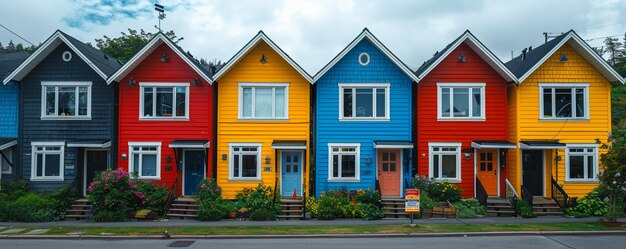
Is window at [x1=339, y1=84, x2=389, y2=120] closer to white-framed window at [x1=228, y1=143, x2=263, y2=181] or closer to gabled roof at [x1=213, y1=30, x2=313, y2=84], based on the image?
gabled roof at [x1=213, y1=30, x2=313, y2=84]

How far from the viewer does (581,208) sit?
18.0 meters

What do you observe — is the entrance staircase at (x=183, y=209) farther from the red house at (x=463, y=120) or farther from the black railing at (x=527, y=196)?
the black railing at (x=527, y=196)

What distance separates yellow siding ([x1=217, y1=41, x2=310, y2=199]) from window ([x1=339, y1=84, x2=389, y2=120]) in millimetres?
1672

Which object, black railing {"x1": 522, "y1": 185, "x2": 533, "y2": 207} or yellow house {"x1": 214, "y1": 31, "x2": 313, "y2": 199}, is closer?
black railing {"x1": 522, "y1": 185, "x2": 533, "y2": 207}

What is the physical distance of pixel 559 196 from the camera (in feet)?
61.7

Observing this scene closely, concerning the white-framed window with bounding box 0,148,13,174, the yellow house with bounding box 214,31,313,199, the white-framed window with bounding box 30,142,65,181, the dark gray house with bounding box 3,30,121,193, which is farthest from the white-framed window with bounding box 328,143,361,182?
the white-framed window with bounding box 0,148,13,174

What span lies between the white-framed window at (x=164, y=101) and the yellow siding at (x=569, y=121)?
1533 centimetres

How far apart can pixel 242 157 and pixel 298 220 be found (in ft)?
13.9

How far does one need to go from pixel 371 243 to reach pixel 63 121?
50.5 feet

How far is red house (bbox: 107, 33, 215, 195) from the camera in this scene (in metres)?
19.7

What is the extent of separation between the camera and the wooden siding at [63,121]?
19734 millimetres

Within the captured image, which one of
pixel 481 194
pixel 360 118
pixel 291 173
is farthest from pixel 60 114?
pixel 481 194

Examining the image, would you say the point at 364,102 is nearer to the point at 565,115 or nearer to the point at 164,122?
the point at 565,115

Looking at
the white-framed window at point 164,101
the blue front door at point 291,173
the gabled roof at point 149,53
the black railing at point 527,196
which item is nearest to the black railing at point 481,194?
the black railing at point 527,196
